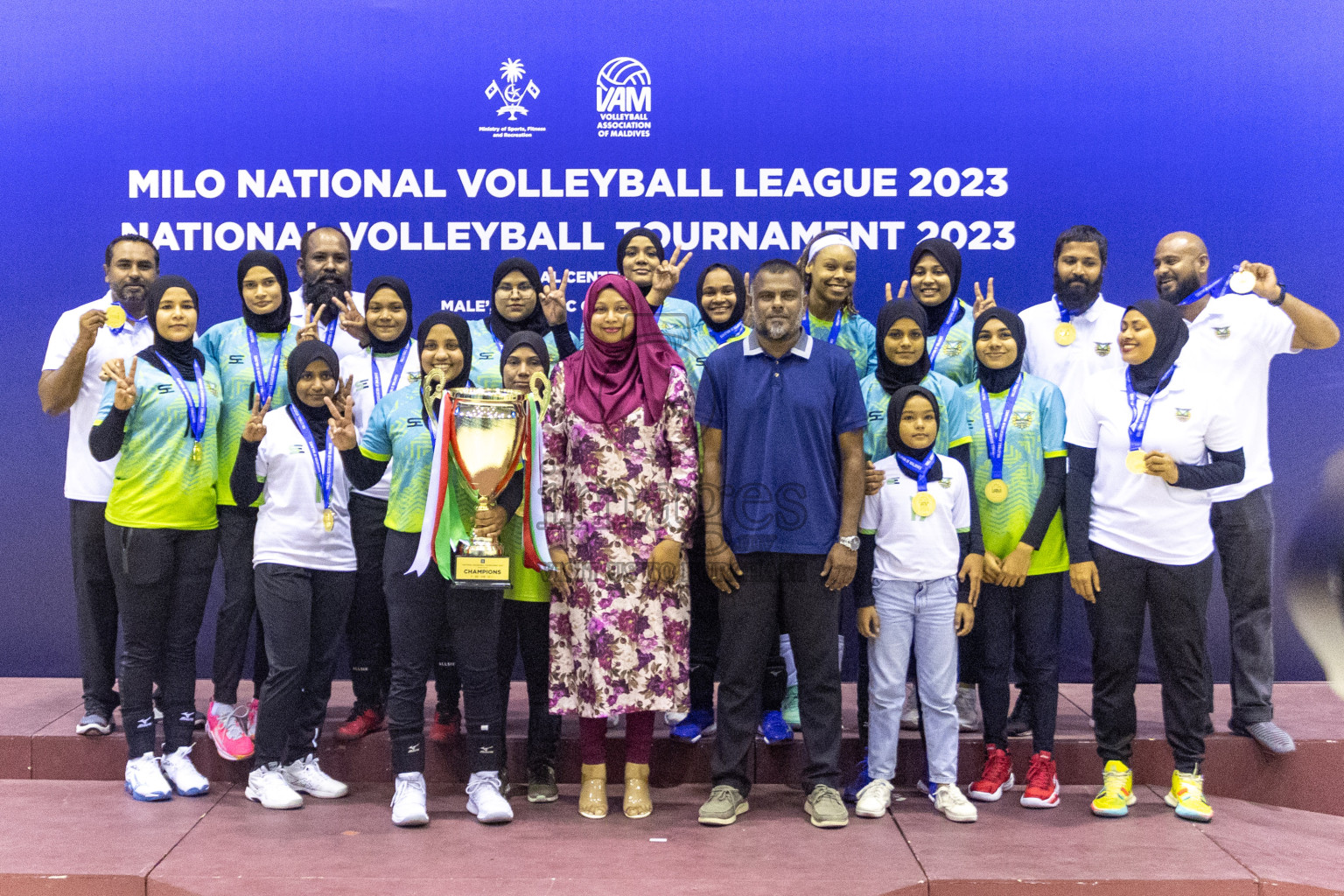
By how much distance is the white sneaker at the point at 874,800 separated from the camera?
364 cm

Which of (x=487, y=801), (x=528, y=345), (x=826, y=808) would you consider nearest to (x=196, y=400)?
(x=528, y=345)

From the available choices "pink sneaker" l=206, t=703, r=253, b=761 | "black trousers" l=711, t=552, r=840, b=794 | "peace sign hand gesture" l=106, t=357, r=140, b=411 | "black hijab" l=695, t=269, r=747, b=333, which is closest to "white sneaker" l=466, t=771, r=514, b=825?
"black trousers" l=711, t=552, r=840, b=794

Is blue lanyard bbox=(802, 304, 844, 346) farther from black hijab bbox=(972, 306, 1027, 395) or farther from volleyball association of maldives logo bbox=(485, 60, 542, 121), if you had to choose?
volleyball association of maldives logo bbox=(485, 60, 542, 121)

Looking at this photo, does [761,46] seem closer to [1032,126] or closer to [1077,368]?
[1032,126]

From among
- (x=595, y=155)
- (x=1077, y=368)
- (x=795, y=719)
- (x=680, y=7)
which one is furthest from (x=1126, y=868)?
(x=680, y=7)

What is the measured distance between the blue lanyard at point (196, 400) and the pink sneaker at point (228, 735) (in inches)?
37.1

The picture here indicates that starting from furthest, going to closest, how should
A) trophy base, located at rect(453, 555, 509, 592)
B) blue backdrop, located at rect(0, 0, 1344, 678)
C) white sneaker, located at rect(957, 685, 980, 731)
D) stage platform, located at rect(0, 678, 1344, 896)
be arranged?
blue backdrop, located at rect(0, 0, 1344, 678) < white sneaker, located at rect(957, 685, 980, 731) < trophy base, located at rect(453, 555, 509, 592) < stage platform, located at rect(0, 678, 1344, 896)

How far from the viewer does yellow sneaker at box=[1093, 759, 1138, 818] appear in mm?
3674

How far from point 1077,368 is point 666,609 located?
1.80 metres

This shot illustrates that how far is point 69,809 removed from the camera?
375cm

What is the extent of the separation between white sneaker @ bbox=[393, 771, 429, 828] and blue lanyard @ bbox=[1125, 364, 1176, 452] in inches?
98.4

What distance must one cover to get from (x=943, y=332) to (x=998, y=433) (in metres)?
0.55

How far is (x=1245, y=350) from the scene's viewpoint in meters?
4.10

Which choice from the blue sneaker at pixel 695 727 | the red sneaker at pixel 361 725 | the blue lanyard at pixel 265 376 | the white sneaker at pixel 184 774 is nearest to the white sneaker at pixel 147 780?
Answer: the white sneaker at pixel 184 774
